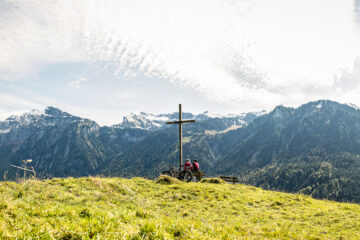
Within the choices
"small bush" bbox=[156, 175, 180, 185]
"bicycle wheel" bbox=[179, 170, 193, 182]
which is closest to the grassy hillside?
"small bush" bbox=[156, 175, 180, 185]

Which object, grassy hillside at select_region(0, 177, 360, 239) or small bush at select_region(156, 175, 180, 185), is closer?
grassy hillside at select_region(0, 177, 360, 239)

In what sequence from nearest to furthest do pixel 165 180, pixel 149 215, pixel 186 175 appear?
pixel 149 215
pixel 165 180
pixel 186 175

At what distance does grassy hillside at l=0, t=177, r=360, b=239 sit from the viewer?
230 inches

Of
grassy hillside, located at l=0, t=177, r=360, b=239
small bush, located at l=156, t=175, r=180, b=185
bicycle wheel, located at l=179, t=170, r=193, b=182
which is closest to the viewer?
grassy hillside, located at l=0, t=177, r=360, b=239

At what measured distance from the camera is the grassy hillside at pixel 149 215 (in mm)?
5852

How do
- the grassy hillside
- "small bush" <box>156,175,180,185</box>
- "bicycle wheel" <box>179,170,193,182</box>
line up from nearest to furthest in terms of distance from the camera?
the grassy hillside < "small bush" <box>156,175,180,185</box> < "bicycle wheel" <box>179,170,193,182</box>

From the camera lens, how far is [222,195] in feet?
66.9

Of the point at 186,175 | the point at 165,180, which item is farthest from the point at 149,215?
the point at 186,175

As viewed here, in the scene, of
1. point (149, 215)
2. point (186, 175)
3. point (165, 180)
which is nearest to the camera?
point (149, 215)

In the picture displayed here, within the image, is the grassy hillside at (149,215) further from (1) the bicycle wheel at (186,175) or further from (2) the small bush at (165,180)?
(1) the bicycle wheel at (186,175)

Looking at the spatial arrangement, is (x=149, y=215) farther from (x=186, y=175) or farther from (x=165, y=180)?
(x=186, y=175)

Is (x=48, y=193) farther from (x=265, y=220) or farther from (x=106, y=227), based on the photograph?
(x=265, y=220)

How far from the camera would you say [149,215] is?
9055 mm

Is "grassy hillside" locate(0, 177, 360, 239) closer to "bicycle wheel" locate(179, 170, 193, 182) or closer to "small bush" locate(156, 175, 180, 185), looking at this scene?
"small bush" locate(156, 175, 180, 185)
